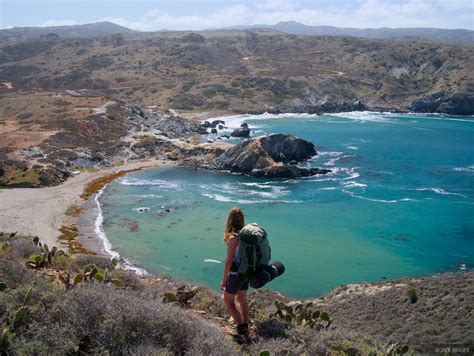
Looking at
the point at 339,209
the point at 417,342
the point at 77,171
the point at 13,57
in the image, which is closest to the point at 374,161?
the point at 339,209

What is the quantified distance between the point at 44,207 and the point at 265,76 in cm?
11283

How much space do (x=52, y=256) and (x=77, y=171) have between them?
50.8 meters

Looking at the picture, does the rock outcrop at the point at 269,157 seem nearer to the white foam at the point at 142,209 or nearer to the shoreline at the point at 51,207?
the shoreline at the point at 51,207

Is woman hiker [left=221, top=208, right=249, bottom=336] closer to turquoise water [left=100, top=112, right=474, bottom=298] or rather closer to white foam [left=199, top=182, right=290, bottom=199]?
turquoise water [left=100, top=112, right=474, bottom=298]

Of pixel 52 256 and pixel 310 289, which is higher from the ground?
pixel 52 256

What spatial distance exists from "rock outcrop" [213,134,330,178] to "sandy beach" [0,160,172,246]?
17.9 m

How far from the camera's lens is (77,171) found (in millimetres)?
64250

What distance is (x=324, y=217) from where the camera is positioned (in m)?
46.4

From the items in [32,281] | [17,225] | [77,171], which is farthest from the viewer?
[77,171]

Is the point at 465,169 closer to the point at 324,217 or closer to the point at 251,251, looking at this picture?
the point at 324,217

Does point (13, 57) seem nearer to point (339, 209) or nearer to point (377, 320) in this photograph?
point (339, 209)

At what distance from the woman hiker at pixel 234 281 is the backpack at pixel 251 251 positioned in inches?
5.0

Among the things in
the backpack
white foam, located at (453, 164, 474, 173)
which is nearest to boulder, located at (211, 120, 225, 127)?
white foam, located at (453, 164, 474, 173)

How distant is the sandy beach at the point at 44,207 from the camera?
1577 inches
